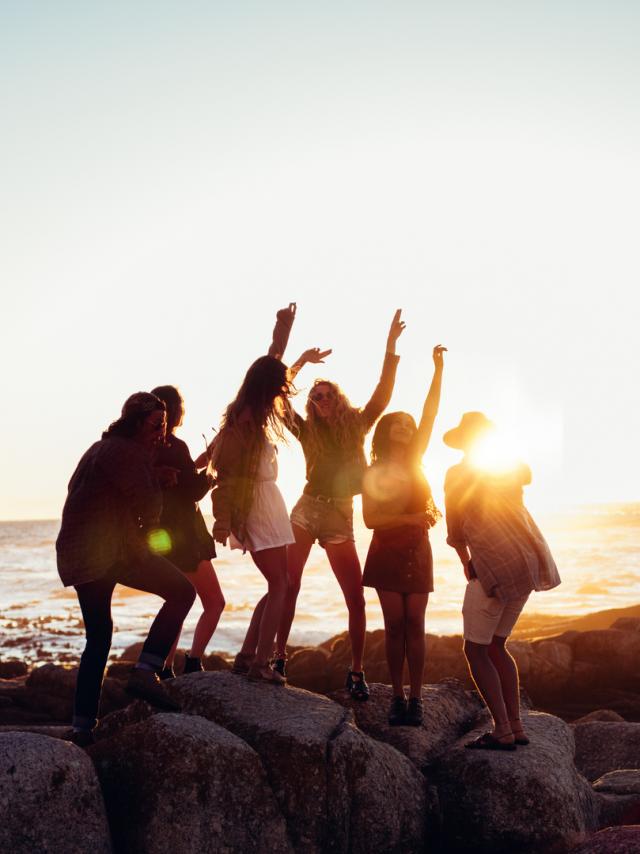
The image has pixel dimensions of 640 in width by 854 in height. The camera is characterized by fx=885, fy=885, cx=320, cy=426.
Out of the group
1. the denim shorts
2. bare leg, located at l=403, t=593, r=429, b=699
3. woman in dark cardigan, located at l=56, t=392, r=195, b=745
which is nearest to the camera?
woman in dark cardigan, located at l=56, t=392, r=195, b=745

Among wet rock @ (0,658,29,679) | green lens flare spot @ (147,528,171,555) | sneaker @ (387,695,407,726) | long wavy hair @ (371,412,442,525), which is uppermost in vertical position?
long wavy hair @ (371,412,442,525)

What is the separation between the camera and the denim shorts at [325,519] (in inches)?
285

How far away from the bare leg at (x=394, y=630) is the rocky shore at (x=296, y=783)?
0.54 meters

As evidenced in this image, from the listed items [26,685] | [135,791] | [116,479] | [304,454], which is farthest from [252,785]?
[26,685]

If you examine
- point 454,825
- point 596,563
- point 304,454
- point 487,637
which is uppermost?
point 304,454

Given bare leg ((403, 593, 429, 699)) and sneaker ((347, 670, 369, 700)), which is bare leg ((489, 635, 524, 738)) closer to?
bare leg ((403, 593, 429, 699))

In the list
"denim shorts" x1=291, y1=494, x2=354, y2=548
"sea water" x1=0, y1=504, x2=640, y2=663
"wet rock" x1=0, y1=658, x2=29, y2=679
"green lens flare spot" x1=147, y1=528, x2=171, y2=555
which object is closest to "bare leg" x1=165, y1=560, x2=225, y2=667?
"green lens flare spot" x1=147, y1=528, x2=171, y2=555

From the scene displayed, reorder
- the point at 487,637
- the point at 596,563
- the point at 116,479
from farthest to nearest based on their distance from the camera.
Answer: the point at 596,563
the point at 487,637
the point at 116,479

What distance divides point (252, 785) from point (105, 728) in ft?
5.34

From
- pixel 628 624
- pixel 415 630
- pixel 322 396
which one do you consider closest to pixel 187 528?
pixel 322 396

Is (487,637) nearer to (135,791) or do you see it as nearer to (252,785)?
(252,785)

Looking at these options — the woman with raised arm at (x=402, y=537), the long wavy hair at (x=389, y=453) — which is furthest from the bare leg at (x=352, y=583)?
the long wavy hair at (x=389, y=453)

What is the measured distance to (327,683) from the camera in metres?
16.6

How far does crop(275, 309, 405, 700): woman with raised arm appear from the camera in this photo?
7246 mm
